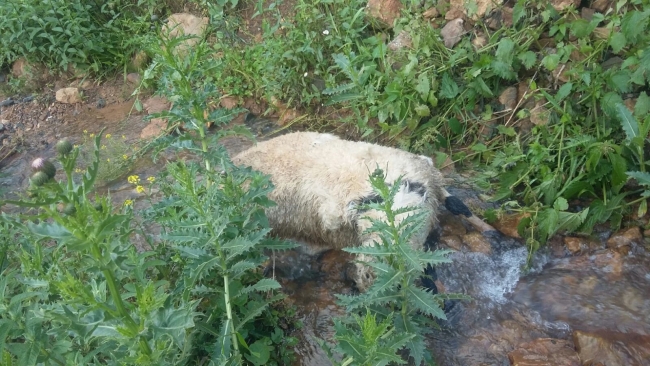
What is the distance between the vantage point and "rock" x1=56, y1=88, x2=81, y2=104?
7.25 meters

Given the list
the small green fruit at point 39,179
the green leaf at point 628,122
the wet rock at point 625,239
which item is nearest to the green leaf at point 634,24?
the green leaf at point 628,122

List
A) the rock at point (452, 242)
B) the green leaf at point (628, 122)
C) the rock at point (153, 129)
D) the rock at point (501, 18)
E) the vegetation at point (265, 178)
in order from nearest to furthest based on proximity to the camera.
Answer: the vegetation at point (265, 178) → the green leaf at point (628, 122) → the rock at point (452, 242) → the rock at point (501, 18) → the rock at point (153, 129)

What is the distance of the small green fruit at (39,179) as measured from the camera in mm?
1833

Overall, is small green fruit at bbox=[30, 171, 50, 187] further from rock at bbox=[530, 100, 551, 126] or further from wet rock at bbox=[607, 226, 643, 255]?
rock at bbox=[530, 100, 551, 126]

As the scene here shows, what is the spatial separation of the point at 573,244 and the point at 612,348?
975 millimetres

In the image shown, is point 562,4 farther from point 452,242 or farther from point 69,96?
point 69,96

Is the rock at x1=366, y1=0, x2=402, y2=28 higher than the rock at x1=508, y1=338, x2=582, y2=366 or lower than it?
higher

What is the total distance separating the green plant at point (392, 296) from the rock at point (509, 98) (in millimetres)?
2377

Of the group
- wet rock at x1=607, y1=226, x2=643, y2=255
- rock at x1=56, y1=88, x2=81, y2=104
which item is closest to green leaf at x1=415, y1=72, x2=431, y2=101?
wet rock at x1=607, y1=226, x2=643, y2=255

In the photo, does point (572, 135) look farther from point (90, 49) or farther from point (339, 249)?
point (90, 49)

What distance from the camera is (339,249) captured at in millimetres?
4195

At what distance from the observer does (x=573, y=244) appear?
3.92 metres

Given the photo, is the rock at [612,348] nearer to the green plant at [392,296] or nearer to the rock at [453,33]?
the green plant at [392,296]

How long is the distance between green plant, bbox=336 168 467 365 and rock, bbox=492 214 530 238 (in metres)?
1.28
